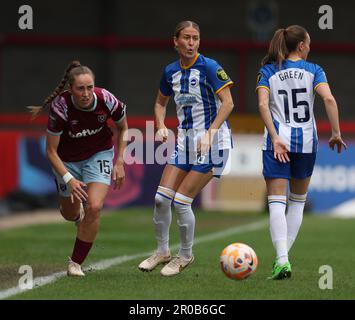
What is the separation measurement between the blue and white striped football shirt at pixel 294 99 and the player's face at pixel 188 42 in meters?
0.65

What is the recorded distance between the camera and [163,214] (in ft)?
27.9

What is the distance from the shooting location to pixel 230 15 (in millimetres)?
29969

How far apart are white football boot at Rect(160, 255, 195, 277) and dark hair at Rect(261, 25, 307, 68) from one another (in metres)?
1.89

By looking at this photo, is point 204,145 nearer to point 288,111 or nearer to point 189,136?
point 189,136

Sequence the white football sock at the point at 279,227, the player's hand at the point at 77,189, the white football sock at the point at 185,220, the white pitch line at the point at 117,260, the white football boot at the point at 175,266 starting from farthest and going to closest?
the white football sock at the point at 185,220 → the white football boot at the point at 175,266 → the player's hand at the point at 77,189 → the white football sock at the point at 279,227 → the white pitch line at the point at 117,260

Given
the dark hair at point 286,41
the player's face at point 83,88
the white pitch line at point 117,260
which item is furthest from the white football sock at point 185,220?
the dark hair at point 286,41

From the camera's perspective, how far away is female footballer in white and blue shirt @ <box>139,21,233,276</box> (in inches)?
328

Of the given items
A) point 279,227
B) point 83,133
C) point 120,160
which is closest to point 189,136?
point 120,160

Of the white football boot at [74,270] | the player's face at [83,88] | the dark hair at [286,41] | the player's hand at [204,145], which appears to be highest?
the dark hair at [286,41]

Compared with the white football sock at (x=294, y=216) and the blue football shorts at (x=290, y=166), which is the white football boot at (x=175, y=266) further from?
the blue football shorts at (x=290, y=166)

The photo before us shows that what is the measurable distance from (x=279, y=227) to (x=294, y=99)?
42.0 inches

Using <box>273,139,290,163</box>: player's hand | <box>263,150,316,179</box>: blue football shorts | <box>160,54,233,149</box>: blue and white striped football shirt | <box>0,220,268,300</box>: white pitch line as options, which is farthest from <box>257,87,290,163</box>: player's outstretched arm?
<box>0,220,268,300</box>: white pitch line

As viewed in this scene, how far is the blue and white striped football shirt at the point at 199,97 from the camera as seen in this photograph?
837 centimetres

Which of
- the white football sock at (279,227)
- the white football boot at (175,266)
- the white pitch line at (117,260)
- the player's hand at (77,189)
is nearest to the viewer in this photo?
the white pitch line at (117,260)
